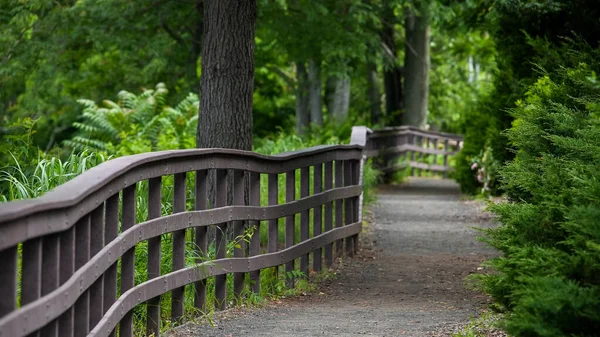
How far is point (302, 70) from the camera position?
24.9 metres

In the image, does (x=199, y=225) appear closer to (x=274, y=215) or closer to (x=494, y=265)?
(x=274, y=215)

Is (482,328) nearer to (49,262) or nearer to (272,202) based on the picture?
(272,202)

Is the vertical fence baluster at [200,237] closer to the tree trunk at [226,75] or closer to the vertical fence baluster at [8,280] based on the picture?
the tree trunk at [226,75]

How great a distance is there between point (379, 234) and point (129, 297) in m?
8.60

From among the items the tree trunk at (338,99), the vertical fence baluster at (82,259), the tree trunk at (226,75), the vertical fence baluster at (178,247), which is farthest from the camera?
the tree trunk at (338,99)

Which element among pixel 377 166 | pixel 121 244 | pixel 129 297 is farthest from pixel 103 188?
pixel 377 166

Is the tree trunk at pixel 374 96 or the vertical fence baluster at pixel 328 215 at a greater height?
the tree trunk at pixel 374 96

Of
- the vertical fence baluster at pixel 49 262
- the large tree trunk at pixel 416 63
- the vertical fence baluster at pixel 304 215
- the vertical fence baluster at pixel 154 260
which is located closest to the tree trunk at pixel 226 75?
the vertical fence baluster at pixel 304 215

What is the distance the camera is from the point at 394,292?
10.2 metres

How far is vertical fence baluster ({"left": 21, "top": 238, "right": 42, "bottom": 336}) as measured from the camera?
15.0ft

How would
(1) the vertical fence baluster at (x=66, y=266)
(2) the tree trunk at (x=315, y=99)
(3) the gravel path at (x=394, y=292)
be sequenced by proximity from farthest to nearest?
(2) the tree trunk at (x=315, y=99), (3) the gravel path at (x=394, y=292), (1) the vertical fence baluster at (x=66, y=266)

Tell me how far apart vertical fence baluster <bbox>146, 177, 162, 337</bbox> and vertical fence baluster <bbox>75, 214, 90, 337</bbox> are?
4.79ft

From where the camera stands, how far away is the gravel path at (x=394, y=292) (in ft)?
25.6

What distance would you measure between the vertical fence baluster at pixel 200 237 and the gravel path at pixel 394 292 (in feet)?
0.69
